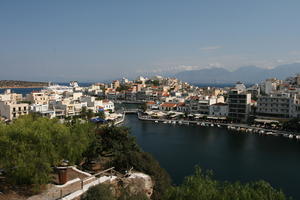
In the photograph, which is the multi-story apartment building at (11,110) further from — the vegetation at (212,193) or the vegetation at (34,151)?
the vegetation at (212,193)

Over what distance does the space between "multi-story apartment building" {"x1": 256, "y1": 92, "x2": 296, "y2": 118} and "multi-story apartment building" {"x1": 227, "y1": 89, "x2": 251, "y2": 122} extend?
64.2 inches

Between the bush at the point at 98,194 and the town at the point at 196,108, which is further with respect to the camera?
the town at the point at 196,108

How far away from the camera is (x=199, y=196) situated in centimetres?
548

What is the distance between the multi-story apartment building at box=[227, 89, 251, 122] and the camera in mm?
36094

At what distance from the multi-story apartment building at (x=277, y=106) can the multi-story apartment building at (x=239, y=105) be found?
1630 mm

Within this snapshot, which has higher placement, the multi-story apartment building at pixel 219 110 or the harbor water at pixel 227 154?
the multi-story apartment building at pixel 219 110

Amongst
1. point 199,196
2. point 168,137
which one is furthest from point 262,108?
point 199,196

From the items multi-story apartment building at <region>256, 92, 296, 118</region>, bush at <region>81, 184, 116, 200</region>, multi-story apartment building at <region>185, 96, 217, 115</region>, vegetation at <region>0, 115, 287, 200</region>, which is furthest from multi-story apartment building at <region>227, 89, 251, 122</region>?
bush at <region>81, 184, 116, 200</region>

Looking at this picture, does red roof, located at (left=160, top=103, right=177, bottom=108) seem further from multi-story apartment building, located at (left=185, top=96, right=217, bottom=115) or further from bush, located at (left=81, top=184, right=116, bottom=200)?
bush, located at (left=81, top=184, right=116, bottom=200)

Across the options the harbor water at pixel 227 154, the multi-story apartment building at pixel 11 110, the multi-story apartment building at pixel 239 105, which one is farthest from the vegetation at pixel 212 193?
the multi-story apartment building at pixel 239 105

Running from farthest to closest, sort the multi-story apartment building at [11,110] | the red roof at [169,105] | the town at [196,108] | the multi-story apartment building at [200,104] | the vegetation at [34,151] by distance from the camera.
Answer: the red roof at [169,105] < the multi-story apartment building at [200,104] < the town at [196,108] < the multi-story apartment building at [11,110] < the vegetation at [34,151]

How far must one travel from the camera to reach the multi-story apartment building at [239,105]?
118 ft

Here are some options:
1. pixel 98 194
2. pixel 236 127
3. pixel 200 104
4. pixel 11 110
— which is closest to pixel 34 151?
pixel 98 194

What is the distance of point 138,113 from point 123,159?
3631 centimetres
